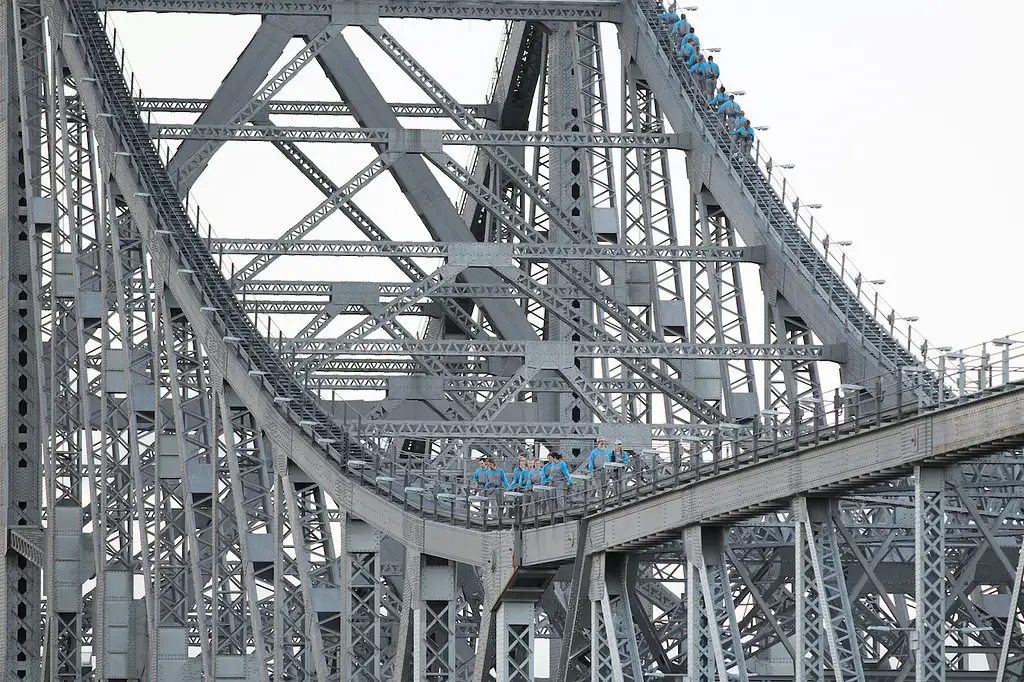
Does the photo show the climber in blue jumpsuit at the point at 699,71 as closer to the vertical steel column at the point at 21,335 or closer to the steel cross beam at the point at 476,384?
the steel cross beam at the point at 476,384

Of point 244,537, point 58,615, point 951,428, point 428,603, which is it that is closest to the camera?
point 951,428

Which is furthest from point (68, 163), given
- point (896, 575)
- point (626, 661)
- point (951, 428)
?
point (951, 428)

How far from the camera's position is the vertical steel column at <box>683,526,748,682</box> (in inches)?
2206

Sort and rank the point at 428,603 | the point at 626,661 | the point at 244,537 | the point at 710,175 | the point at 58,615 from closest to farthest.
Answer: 1. the point at 626,661
2. the point at 428,603
3. the point at 244,537
4. the point at 710,175
5. the point at 58,615

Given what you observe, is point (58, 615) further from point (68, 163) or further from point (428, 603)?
point (428, 603)

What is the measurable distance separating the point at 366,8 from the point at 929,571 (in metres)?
44.3

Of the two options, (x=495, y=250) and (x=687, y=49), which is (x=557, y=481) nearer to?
(x=495, y=250)

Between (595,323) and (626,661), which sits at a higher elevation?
(595,323)

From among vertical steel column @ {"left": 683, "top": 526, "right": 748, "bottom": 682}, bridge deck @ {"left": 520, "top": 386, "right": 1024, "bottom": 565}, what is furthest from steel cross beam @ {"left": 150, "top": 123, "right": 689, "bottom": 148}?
vertical steel column @ {"left": 683, "top": 526, "right": 748, "bottom": 682}

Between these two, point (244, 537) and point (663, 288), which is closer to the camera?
point (244, 537)

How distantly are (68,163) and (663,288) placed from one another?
59.2 ft

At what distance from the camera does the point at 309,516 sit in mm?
78500

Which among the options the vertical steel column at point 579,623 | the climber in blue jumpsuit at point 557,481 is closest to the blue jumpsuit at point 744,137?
the climber in blue jumpsuit at point 557,481

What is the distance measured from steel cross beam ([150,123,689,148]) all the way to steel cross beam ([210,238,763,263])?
309cm
